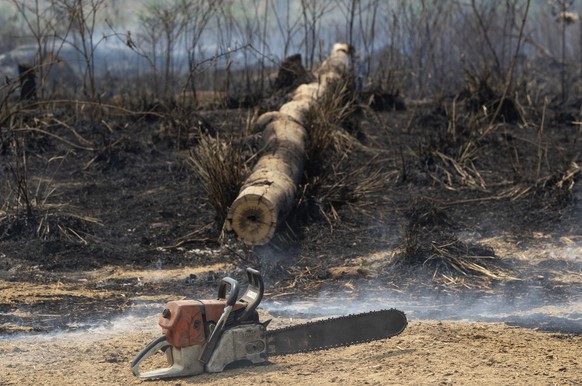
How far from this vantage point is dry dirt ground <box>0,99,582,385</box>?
4.67 meters

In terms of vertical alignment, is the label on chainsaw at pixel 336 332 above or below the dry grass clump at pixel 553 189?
below

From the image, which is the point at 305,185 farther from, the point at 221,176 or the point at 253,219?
the point at 253,219

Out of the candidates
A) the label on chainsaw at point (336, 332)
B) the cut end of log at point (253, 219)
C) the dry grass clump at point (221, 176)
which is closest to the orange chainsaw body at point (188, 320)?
the label on chainsaw at point (336, 332)

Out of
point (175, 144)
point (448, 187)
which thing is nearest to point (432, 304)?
point (448, 187)

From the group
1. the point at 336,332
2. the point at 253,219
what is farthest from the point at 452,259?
the point at 336,332

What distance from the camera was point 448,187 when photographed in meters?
9.21

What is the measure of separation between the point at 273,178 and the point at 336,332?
3.16 metres

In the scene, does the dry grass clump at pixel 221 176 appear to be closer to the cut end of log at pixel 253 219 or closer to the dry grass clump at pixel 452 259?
the cut end of log at pixel 253 219

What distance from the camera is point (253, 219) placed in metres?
7.38

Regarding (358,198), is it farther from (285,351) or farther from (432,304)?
(285,351)

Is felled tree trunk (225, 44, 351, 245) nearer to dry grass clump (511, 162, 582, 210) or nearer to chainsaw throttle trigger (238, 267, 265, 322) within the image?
dry grass clump (511, 162, 582, 210)

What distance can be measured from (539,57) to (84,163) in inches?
517

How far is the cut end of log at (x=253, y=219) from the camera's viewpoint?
24.0 ft

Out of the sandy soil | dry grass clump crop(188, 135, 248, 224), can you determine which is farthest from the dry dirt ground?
dry grass clump crop(188, 135, 248, 224)
